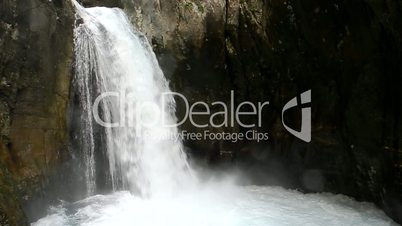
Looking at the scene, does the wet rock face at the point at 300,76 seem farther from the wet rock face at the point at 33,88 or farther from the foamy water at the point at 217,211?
the wet rock face at the point at 33,88

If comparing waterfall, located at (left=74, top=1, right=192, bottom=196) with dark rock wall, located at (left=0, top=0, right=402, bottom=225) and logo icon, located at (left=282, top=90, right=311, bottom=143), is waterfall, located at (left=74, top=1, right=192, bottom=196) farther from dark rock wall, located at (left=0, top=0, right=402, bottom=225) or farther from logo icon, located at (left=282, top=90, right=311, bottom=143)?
logo icon, located at (left=282, top=90, right=311, bottom=143)

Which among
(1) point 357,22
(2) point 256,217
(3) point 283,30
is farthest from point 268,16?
(2) point 256,217

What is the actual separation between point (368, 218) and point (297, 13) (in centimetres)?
408

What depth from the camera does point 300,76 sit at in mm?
9234

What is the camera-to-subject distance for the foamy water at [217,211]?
7125 millimetres

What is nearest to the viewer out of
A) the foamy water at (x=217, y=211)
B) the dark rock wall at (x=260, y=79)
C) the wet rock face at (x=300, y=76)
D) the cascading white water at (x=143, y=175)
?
the dark rock wall at (x=260, y=79)

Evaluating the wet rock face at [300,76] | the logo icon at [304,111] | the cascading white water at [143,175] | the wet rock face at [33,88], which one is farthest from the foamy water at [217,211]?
the logo icon at [304,111]

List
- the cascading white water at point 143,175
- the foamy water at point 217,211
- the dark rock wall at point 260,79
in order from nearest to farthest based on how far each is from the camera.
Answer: the dark rock wall at point 260,79 → the foamy water at point 217,211 → the cascading white water at point 143,175

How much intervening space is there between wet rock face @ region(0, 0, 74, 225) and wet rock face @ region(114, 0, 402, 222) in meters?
2.49

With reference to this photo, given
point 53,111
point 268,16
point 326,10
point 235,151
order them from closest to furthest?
point 53,111, point 326,10, point 268,16, point 235,151

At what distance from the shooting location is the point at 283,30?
916 cm

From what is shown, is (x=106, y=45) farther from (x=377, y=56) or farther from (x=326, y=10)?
(x=377, y=56)

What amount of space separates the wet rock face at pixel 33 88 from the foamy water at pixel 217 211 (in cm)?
85

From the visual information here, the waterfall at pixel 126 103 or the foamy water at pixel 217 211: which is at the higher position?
the waterfall at pixel 126 103
